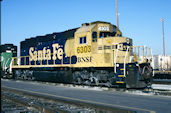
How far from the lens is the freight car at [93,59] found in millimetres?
11086

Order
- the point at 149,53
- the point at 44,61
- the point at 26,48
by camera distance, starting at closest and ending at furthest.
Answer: the point at 149,53
the point at 44,61
the point at 26,48

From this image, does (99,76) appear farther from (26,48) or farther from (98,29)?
(26,48)

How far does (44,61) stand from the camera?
56.3 ft

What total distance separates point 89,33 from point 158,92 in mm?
5514

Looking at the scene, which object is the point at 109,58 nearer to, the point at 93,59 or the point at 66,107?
the point at 93,59

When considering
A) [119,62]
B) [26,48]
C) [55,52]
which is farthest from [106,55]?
[26,48]

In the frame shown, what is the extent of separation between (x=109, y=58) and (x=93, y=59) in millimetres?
1095

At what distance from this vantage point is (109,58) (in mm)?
12086

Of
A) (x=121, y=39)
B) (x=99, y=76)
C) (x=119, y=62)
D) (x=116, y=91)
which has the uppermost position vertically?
(x=121, y=39)

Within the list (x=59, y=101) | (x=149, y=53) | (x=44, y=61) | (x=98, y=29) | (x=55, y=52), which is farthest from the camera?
(x=44, y=61)

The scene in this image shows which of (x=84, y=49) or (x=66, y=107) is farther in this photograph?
(x=84, y=49)

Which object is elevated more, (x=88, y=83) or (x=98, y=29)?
(x=98, y=29)

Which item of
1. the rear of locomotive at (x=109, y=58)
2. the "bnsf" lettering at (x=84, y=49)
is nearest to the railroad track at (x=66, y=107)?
the rear of locomotive at (x=109, y=58)

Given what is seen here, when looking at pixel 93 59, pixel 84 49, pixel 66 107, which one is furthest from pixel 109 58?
pixel 66 107
